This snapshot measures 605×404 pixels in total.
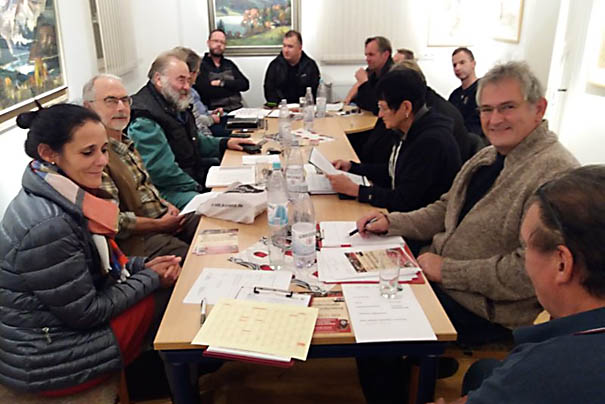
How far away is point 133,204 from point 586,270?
1.97 meters

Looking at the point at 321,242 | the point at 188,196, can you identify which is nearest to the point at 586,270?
the point at 321,242

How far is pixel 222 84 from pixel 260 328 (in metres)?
4.45

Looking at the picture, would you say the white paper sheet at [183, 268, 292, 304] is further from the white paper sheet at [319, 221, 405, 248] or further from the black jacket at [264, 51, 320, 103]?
the black jacket at [264, 51, 320, 103]

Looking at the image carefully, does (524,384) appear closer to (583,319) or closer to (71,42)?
(583,319)

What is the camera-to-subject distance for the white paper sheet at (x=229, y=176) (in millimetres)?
2565

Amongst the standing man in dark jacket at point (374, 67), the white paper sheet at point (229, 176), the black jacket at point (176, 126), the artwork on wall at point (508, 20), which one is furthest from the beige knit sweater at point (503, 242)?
the artwork on wall at point (508, 20)

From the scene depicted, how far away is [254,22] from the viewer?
5.80 m

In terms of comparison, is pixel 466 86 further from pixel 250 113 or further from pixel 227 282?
pixel 227 282

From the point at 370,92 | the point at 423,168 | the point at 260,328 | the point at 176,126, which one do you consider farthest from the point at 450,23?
the point at 260,328

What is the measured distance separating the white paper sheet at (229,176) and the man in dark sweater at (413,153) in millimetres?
517

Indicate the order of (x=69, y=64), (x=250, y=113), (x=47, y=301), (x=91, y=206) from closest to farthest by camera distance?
(x=47, y=301), (x=91, y=206), (x=69, y=64), (x=250, y=113)

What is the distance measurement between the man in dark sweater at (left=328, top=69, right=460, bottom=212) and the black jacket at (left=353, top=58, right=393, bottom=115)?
7.33 feet

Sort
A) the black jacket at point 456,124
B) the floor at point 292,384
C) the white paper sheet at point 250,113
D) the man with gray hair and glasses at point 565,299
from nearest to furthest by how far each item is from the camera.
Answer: the man with gray hair and glasses at point 565,299 → the floor at point 292,384 → the black jacket at point 456,124 → the white paper sheet at point 250,113

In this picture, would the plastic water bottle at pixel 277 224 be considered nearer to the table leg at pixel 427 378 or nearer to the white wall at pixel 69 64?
the table leg at pixel 427 378
